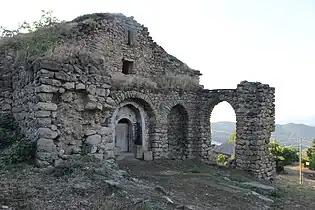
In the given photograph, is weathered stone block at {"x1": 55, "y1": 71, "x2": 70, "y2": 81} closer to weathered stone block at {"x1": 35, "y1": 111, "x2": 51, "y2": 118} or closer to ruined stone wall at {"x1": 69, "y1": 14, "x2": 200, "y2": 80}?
weathered stone block at {"x1": 35, "y1": 111, "x2": 51, "y2": 118}

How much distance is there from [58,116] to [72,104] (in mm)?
446

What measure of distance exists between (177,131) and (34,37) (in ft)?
30.2

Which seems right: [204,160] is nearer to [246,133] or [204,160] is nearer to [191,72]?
[246,133]

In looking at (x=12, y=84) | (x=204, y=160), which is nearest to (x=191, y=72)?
(x=204, y=160)

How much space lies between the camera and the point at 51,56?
22.6 ft

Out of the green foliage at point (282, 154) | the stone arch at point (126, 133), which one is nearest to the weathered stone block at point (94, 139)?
the stone arch at point (126, 133)

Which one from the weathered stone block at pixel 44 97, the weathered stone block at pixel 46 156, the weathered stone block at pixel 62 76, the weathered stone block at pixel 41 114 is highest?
the weathered stone block at pixel 62 76

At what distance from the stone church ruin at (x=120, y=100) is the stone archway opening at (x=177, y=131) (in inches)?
2.1

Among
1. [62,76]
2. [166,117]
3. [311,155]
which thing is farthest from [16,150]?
[311,155]

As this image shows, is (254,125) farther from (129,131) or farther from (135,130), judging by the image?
(129,131)

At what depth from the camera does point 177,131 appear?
17219 millimetres

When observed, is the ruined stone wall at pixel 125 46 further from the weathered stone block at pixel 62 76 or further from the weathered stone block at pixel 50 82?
the weathered stone block at pixel 50 82

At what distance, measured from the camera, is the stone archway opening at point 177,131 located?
16.8 meters

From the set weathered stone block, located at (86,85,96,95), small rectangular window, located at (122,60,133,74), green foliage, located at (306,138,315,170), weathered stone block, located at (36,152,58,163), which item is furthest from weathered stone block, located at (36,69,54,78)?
green foliage, located at (306,138,315,170)
